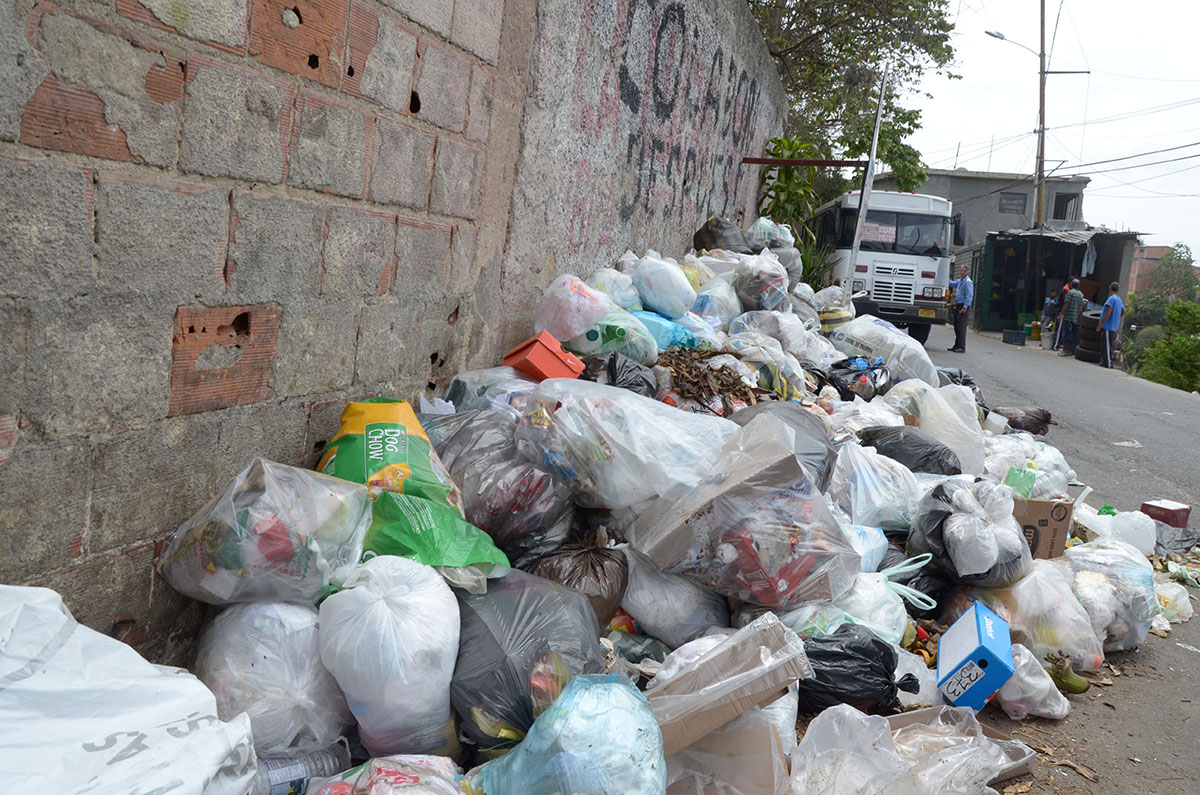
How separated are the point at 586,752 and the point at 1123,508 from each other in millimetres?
4776

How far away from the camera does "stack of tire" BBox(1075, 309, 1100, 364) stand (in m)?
16.3

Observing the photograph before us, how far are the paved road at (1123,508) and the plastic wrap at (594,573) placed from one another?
126 centimetres

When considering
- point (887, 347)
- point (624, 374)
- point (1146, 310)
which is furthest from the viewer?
point (1146, 310)

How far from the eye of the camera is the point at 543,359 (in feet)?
11.5

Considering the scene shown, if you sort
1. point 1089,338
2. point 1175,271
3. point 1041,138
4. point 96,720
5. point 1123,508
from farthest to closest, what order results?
1. point 1175,271
2. point 1041,138
3. point 1089,338
4. point 1123,508
5. point 96,720

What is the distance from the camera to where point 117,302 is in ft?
5.73

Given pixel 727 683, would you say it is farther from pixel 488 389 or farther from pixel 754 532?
pixel 488 389

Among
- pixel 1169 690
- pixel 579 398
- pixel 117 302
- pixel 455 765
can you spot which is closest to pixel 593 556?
pixel 579 398

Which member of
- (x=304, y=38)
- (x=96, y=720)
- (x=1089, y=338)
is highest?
(x=304, y=38)

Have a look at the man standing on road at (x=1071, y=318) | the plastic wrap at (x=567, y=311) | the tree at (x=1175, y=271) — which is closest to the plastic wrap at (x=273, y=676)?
the plastic wrap at (x=567, y=311)

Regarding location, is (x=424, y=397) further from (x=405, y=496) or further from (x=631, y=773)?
(x=631, y=773)

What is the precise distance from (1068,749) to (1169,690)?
0.76m

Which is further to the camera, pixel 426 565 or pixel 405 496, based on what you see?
pixel 405 496

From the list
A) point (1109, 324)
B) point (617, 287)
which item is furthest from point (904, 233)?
point (617, 287)
